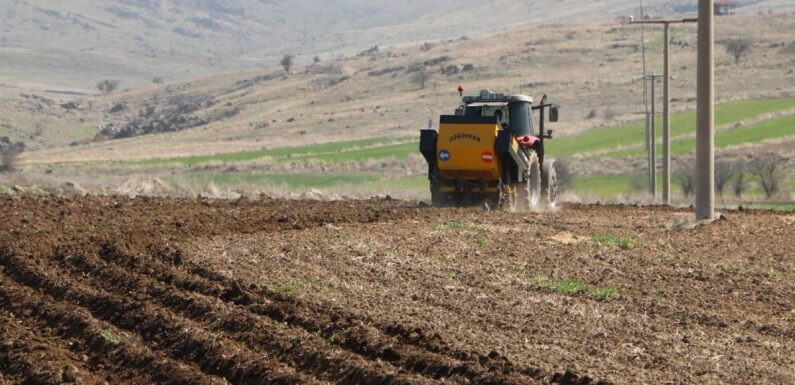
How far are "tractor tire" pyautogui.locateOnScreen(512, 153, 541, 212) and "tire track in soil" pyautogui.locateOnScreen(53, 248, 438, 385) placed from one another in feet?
40.2

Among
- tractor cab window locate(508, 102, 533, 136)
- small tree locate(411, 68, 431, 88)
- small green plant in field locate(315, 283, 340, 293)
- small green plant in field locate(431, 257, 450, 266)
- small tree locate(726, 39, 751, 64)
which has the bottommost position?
small tree locate(411, 68, 431, 88)

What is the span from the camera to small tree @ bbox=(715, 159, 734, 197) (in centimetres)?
4244

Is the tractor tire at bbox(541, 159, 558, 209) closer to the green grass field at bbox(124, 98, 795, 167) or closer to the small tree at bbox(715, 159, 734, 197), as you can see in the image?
the small tree at bbox(715, 159, 734, 197)

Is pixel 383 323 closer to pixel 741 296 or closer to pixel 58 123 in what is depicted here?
pixel 741 296

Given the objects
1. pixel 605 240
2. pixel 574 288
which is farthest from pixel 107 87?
pixel 574 288

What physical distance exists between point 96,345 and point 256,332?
1.52 m

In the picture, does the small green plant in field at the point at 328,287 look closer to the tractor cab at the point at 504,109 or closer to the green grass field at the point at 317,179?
the tractor cab at the point at 504,109

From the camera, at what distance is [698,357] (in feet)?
38.2

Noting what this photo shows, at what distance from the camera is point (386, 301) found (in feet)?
46.1

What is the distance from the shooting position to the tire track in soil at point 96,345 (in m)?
11.4

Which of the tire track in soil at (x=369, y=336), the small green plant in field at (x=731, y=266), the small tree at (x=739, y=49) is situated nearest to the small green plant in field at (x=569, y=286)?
the small green plant in field at (x=731, y=266)

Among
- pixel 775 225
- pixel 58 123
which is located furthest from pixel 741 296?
pixel 58 123

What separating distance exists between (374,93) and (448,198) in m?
85.6

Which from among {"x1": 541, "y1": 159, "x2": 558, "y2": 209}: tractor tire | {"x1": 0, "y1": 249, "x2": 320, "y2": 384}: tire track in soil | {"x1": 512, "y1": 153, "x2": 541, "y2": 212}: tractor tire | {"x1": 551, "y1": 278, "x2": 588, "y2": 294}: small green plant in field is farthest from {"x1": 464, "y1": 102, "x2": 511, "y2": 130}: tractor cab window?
{"x1": 0, "y1": 249, "x2": 320, "y2": 384}: tire track in soil
